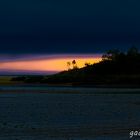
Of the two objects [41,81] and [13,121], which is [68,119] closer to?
[13,121]

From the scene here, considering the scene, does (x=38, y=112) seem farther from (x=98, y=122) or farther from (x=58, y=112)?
(x=98, y=122)

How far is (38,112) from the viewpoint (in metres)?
52.5

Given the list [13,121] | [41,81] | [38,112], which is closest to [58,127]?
[13,121]

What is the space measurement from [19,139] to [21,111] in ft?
68.7

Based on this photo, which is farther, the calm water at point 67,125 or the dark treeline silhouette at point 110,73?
the dark treeline silhouette at point 110,73

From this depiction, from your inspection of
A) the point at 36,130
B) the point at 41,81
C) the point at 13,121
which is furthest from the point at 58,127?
the point at 41,81

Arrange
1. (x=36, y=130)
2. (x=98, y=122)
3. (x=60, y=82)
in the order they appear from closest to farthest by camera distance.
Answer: (x=36, y=130), (x=98, y=122), (x=60, y=82)

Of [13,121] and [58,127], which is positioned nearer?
[58,127]

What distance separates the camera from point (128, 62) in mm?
185250

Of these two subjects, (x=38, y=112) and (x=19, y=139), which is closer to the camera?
(x=19, y=139)

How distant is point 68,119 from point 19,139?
12575mm

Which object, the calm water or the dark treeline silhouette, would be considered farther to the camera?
the dark treeline silhouette

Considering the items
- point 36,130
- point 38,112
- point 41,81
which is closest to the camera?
point 36,130

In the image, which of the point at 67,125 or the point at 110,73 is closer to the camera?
the point at 67,125
